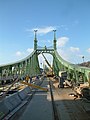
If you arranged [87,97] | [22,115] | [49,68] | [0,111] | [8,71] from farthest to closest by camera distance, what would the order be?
[49,68] → [8,71] → [87,97] → [22,115] → [0,111]

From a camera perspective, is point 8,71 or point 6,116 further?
point 8,71

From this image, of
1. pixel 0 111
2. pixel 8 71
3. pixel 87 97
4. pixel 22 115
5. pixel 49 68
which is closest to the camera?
pixel 0 111

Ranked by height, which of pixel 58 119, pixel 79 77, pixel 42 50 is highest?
pixel 42 50

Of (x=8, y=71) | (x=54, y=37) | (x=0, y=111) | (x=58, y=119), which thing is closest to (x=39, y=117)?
(x=58, y=119)

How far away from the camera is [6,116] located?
2353 cm

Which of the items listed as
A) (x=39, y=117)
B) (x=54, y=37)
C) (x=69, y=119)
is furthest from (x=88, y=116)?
(x=54, y=37)

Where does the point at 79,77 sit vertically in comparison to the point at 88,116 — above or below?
above

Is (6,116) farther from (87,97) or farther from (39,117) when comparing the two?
(87,97)

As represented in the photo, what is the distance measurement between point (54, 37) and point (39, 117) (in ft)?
480

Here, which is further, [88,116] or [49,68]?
[49,68]

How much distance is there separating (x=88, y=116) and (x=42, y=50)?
136 m

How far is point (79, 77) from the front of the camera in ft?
208

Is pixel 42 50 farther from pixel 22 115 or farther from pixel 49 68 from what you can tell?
pixel 22 115

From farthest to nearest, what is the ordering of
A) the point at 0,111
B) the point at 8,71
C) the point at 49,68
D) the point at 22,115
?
the point at 49,68, the point at 8,71, the point at 22,115, the point at 0,111
